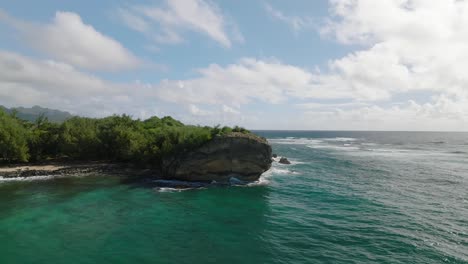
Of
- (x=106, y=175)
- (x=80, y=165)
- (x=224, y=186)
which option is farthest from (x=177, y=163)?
(x=80, y=165)

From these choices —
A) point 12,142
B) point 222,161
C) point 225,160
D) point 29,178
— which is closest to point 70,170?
point 29,178

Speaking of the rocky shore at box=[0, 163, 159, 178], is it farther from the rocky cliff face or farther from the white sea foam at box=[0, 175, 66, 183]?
the rocky cliff face

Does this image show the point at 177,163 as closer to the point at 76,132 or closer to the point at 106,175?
the point at 106,175

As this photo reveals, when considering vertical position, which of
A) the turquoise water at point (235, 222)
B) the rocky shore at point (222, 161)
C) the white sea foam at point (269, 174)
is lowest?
the turquoise water at point (235, 222)

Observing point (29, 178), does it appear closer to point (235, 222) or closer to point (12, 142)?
point (12, 142)

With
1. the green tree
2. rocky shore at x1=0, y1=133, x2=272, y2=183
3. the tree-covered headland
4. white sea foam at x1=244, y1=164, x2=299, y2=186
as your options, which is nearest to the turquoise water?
white sea foam at x1=244, y1=164, x2=299, y2=186

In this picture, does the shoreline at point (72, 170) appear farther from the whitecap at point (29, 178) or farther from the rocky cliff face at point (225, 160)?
the rocky cliff face at point (225, 160)

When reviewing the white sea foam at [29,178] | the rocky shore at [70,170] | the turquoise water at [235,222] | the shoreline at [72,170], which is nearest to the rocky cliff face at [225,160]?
the turquoise water at [235,222]
